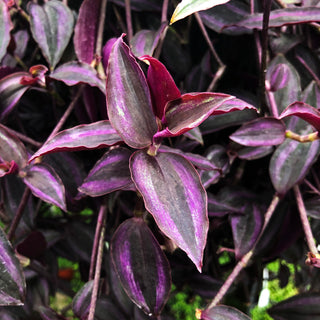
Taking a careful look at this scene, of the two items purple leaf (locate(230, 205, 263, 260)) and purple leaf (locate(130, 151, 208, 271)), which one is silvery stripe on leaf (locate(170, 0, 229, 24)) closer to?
purple leaf (locate(130, 151, 208, 271))

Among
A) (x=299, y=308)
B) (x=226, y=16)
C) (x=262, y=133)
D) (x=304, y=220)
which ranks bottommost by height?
(x=299, y=308)

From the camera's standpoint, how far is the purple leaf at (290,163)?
49 centimetres

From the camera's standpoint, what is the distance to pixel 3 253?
43cm

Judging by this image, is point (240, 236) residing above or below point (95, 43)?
below

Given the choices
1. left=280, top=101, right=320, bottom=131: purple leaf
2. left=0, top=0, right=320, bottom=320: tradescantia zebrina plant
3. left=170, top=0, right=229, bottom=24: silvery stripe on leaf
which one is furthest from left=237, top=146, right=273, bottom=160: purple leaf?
left=170, top=0, right=229, bottom=24: silvery stripe on leaf

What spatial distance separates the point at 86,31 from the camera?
1.80ft

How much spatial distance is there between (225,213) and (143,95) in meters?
0.24

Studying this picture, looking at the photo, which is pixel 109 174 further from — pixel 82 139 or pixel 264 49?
pixel 264 49

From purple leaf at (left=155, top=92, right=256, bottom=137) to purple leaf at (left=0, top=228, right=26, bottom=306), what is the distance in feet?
0.69

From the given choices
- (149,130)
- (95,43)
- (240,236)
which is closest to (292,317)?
(240,236)

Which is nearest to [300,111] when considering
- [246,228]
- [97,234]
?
[246,228]

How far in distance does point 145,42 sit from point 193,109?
191 millimetres

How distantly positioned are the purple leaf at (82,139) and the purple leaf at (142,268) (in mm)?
124

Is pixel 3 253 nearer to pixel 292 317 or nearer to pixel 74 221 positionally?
pixel 74 221
